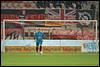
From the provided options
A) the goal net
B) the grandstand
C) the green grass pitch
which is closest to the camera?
the green grass pitch

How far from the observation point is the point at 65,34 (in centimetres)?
2647

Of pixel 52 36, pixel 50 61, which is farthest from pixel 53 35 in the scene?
pixel 50 61

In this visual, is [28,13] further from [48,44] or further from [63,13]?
[48,44]

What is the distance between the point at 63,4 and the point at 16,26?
237 inches

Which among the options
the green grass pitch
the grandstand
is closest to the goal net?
the grandstand

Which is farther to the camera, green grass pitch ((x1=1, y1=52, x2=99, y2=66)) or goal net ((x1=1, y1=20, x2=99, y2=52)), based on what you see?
goal net ((x1=1, y1=20, x2=99, y2=52))

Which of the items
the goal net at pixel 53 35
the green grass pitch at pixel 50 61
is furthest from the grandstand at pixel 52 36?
the green grass pitch at pixel 50 61

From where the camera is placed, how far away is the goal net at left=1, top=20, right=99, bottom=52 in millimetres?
25078

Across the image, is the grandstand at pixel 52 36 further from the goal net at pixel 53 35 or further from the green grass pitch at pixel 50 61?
the green grass pitch at pixel 50 61

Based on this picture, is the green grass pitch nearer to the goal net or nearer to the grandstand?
the grandstand

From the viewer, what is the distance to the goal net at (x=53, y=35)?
82.3 ft

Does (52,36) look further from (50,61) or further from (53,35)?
(50,61)

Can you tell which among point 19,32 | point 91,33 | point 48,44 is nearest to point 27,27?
point 19,32

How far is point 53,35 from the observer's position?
25938mm
